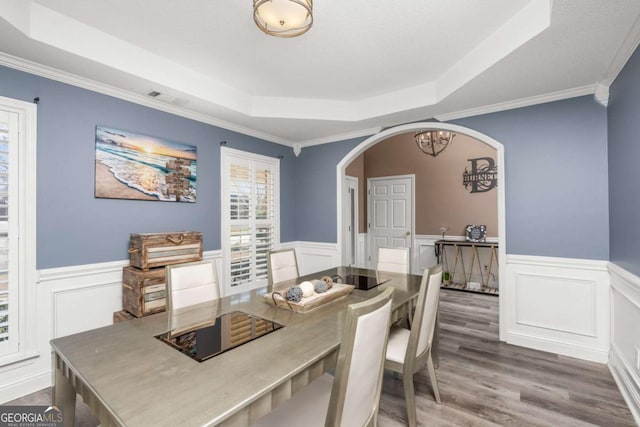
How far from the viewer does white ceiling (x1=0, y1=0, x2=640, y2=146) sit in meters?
2.05

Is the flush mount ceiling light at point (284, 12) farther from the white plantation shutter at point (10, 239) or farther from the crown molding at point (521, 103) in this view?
the crown molding at point (521, 103)

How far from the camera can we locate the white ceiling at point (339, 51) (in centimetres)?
205

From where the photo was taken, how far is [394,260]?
3270mm

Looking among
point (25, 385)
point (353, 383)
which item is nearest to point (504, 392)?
point (353, 383)

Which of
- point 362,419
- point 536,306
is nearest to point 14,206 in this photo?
point 362,419

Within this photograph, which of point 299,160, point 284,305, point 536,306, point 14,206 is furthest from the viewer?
point 299,160

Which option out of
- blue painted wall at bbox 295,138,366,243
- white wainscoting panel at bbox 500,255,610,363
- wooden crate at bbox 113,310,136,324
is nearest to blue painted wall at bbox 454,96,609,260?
white wainscoting panel at bbox 500,255,610,363

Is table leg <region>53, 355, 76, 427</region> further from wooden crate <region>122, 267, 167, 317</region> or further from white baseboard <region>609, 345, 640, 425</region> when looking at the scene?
white baseboard <region>609, 345, 640, 425</region>

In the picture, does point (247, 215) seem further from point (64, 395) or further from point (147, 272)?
point (64, 395)

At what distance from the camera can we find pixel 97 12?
2.13 m

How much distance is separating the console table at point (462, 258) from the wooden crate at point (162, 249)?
413 cm

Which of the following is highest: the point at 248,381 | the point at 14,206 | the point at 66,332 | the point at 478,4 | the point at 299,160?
the point at 478,4

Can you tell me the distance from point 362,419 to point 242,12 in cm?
252

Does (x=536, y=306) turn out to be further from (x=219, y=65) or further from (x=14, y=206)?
(x=14, y=206)
